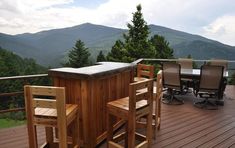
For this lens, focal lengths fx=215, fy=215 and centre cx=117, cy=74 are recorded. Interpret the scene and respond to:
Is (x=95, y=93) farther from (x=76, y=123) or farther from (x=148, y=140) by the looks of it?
(x=148, y=140)

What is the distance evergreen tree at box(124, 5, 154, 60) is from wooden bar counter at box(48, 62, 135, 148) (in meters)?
16.7

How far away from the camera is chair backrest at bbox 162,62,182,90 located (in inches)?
202

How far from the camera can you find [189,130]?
3.69 metres

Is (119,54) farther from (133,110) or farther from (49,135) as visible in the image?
(133,110)

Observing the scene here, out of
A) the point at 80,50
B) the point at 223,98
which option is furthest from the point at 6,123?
the point at 223,98

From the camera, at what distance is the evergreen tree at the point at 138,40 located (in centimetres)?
1959

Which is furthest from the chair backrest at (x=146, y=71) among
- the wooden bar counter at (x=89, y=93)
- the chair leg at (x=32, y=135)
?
the chair leg at (x=32, y=135)

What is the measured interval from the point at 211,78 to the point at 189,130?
1.70m

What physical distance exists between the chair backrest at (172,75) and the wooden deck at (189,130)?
57 centimetres

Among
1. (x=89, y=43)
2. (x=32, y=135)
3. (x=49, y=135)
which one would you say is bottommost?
(x=49, y=135)

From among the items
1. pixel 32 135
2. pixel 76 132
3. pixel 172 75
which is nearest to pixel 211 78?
pixel 172 75

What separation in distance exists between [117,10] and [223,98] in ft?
27.9

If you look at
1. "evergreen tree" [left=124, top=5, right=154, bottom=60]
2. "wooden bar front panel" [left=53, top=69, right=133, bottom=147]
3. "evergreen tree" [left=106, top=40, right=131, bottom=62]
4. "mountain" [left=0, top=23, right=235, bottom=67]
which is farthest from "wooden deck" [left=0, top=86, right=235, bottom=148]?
"mountain" [left=0, top=23, right=235, bottom=67]

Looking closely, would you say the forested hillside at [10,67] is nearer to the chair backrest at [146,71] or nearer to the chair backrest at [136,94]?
the chair backrest at [146,71]
